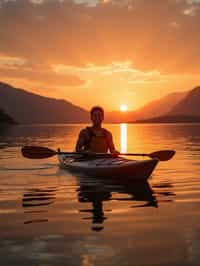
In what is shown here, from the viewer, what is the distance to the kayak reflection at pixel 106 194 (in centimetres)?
860

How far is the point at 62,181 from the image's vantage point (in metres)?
14.0

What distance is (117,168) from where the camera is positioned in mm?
13281

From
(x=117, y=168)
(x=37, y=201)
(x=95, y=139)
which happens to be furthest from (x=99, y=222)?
(x=95, y=139)

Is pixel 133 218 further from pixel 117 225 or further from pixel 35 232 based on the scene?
pixel 35 232

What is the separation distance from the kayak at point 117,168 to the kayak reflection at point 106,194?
294 millimetres

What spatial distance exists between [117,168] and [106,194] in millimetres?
2239

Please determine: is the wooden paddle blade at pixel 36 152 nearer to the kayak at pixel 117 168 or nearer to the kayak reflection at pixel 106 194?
the kayak at pixel 117 168

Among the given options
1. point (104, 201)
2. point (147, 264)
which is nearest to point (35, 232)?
point (147, 264)

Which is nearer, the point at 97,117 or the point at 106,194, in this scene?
the point at 106,194

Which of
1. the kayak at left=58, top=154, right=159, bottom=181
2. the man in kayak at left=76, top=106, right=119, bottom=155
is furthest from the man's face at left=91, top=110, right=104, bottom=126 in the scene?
the kayak at left=58, top=154, right=159, bottom=181

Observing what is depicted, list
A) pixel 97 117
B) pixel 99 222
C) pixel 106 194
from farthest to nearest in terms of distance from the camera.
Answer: pixel 97 117
pixel 106 194
pixel 99 222

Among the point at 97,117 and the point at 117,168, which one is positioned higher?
the point at 97,117

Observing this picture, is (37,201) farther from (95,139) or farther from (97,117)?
(95,139)

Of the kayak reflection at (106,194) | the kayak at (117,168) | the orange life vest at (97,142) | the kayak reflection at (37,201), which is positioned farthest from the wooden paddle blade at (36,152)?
the kayak reflection at (37,201)
